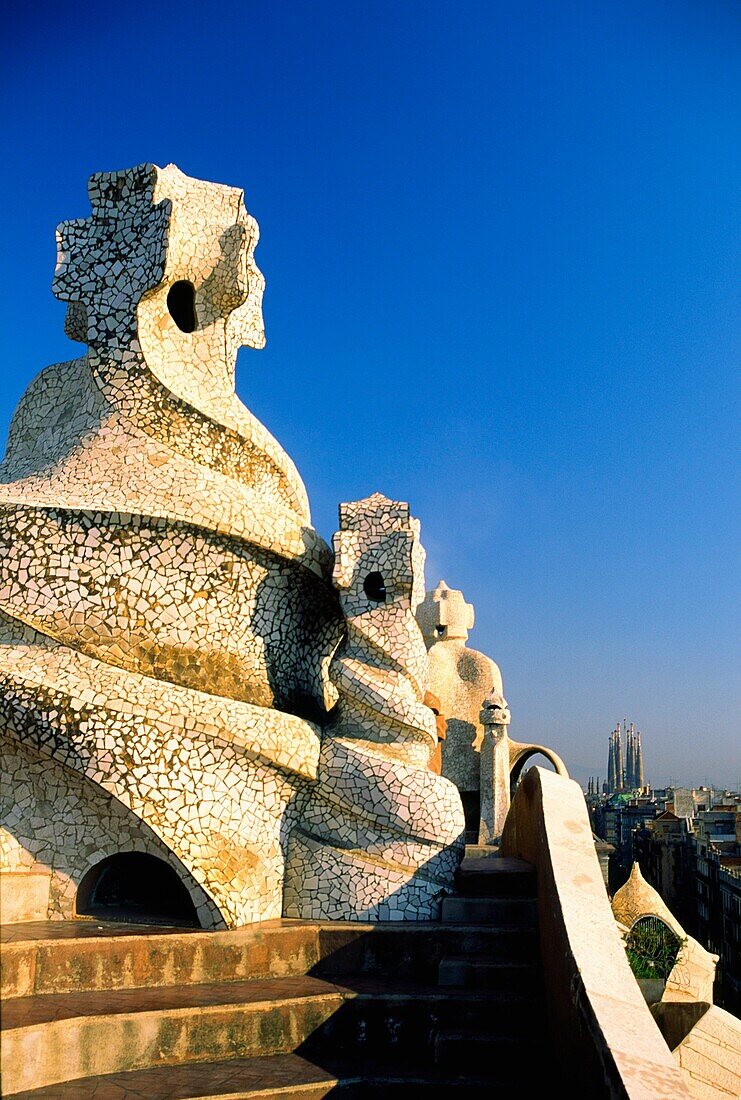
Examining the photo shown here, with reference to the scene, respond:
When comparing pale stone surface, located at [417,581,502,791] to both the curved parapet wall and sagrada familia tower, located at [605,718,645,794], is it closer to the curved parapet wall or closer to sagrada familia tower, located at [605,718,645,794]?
the curved parapet wall

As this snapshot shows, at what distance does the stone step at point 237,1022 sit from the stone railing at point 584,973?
63cm

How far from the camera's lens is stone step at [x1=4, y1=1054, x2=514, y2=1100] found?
470 centimetres

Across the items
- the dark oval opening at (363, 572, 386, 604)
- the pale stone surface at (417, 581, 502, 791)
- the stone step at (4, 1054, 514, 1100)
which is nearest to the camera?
the stone step at (4, 1054, 514, 1100)

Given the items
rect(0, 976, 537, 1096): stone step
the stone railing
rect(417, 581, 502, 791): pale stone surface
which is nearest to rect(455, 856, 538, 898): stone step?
the stone railing

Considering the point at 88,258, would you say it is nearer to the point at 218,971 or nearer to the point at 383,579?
the point at 383,579

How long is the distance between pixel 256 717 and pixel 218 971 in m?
1.67

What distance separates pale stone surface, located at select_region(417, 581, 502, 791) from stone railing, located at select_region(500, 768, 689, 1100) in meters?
10.5

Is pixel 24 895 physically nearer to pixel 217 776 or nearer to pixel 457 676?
pixel 217 776

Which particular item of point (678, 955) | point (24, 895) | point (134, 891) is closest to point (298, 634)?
point (134, 891)

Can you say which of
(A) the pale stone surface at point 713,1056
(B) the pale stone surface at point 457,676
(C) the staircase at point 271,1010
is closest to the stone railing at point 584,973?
(C) the staircase at point 271,1010

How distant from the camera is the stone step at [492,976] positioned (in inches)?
226

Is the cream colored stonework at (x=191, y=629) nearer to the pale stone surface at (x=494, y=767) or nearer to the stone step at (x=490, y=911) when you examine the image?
the stone step at (x=490, y=911)

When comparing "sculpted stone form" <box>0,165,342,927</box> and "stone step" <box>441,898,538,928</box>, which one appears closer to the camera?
"sculpted stone form" <box>0,165,342,927</box>

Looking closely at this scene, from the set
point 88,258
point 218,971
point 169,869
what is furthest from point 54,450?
point 218,971
